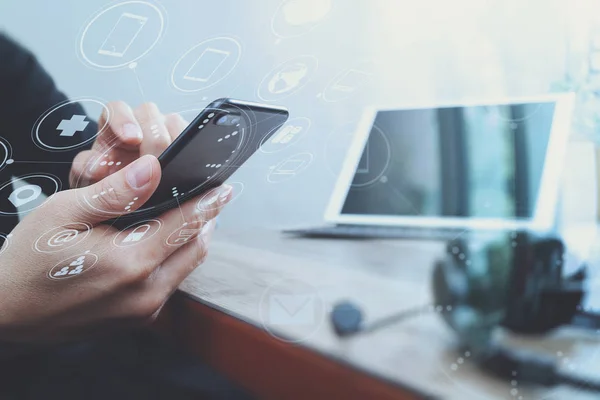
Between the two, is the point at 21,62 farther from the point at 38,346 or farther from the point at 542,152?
the point at 542,152

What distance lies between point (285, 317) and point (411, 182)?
0.18m

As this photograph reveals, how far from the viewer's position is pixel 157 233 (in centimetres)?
37

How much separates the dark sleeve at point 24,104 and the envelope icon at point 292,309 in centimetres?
23

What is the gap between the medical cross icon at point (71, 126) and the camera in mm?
279

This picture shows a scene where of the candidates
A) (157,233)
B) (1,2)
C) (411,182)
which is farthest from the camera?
(411,182)

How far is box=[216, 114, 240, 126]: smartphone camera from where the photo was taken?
0.31m

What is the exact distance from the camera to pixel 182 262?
420 millimetres

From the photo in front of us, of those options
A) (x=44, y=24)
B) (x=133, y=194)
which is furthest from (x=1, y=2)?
(x=133, y=194)

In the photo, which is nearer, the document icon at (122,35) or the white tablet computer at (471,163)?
the document icon at (122,35)
